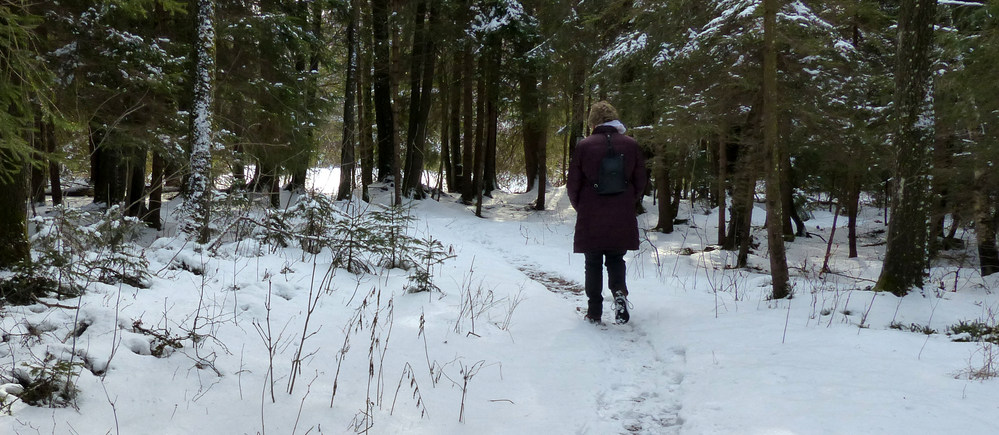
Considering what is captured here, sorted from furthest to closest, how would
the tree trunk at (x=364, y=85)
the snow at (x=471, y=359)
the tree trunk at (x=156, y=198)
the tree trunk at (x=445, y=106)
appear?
the tree trunk at (x=445, y=106) → the tree trunk at (x=364, y=85) → the tree trunk at (x=156, y=198) → the snow at (x=471, y=359)

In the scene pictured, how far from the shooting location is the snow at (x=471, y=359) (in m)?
2.91

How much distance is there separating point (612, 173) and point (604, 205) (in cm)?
30

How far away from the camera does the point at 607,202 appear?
5180 millimetres

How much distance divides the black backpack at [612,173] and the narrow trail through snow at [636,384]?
4.19ft

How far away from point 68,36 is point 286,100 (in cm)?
453

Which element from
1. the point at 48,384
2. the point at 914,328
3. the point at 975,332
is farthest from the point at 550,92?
the point at 48,384

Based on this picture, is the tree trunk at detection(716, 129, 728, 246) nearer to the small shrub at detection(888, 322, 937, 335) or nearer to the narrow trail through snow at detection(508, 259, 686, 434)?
the small shrub at detection(888, 322, 937, 335)

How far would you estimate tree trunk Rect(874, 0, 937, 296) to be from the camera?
5832 millimetres

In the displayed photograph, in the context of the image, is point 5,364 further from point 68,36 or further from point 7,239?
point 68,36

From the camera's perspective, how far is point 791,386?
11.4 feet

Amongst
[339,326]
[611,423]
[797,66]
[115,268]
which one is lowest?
[611,423]

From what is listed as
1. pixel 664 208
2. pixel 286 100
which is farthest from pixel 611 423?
pixel 664 208

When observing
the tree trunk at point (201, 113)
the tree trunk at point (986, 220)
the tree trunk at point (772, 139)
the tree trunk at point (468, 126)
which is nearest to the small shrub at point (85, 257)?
the tree trunk at point (201, 113)

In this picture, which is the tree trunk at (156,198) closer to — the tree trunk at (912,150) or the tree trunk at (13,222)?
the tree trunk at (13,222)
